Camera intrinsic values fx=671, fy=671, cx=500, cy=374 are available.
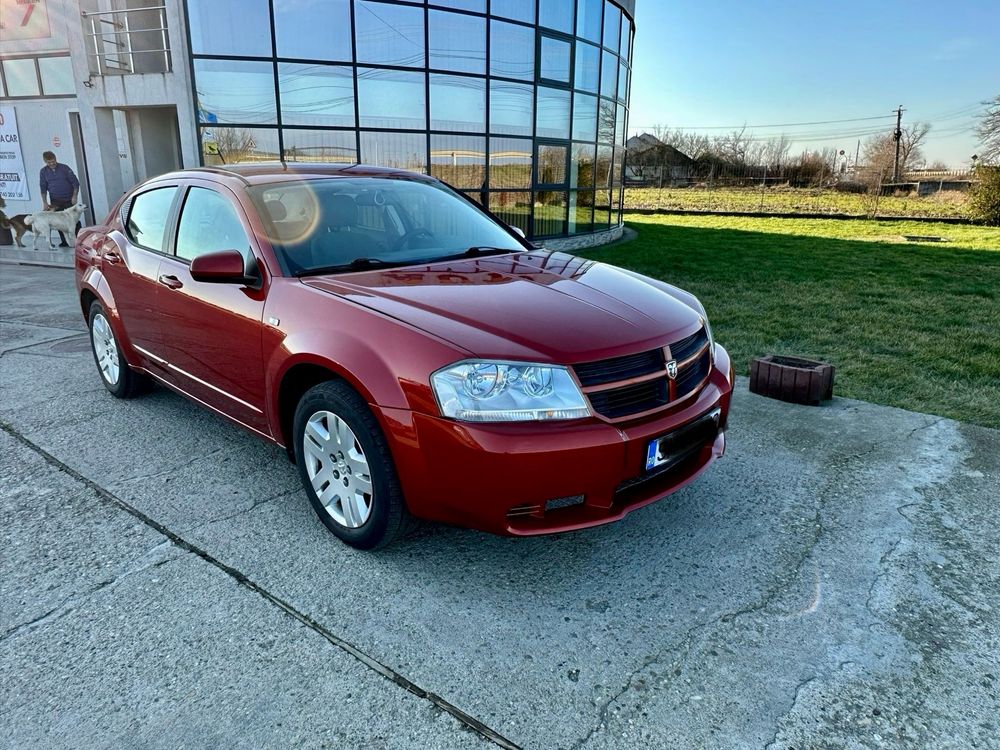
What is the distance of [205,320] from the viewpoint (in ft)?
11.6

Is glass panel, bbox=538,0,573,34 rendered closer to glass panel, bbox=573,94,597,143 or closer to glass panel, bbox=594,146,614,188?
glass panel, bbox=573,94,597,143

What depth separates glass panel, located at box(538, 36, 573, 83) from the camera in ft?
43.4

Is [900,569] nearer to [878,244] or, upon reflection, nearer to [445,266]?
[445,266]

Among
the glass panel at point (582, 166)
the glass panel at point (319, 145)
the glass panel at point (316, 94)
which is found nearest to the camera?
the glass panel at point (316, 94)

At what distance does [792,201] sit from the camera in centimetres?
3127

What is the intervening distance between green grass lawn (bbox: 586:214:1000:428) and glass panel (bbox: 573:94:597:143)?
8.28ft

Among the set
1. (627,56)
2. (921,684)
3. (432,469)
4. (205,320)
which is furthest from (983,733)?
(627,56)

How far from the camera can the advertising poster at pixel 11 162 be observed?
13398mm

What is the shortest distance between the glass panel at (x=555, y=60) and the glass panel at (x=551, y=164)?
134 centimetres

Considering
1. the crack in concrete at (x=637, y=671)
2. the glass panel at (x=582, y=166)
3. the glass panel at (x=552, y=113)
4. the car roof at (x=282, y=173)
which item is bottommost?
the crack in concrete at (x=637, y=671)

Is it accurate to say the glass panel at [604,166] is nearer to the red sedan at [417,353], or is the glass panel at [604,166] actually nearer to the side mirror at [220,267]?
the red sedan at [417,353]

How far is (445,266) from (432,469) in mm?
1250

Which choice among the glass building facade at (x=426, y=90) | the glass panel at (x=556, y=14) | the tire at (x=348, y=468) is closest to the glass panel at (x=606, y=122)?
the glass building facade at (x=426, y=90)

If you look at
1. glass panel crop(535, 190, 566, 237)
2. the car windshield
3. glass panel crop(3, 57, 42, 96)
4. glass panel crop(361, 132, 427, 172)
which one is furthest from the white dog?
the car windshield
